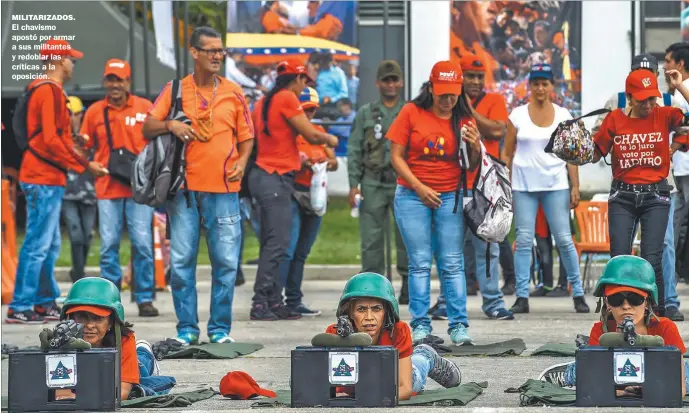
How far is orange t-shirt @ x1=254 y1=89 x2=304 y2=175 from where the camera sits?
1245cm

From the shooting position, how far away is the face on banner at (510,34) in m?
21.4

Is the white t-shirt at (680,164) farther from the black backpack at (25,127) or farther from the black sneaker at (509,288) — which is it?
the black backpack at (25,127)

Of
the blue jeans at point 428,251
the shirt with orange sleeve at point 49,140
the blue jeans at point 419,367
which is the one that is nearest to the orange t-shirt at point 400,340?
Answer: the blue jeans at point 419,367

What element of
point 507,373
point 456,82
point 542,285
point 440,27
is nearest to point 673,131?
point 456,82

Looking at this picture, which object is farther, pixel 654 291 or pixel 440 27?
pixel 440 27

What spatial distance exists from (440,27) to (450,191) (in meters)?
11.2

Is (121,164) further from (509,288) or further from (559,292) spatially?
(559,292)

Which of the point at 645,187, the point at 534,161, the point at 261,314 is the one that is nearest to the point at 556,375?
the point at 645,187

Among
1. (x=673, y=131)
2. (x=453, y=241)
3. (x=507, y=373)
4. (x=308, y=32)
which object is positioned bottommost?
(x=507, y=373)

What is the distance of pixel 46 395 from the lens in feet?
→ 25.1

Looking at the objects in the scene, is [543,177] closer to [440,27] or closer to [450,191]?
[450,191]

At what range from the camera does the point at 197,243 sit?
35.2ft

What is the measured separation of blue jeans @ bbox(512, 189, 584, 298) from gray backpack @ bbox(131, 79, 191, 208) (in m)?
3.01

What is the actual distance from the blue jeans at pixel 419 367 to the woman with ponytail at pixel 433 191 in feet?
6.34
